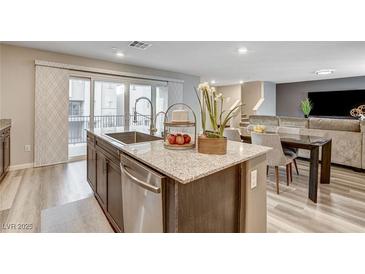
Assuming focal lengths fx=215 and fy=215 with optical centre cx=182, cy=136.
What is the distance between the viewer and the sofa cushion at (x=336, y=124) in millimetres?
3853

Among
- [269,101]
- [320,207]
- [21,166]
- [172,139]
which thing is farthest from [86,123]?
[269,101]

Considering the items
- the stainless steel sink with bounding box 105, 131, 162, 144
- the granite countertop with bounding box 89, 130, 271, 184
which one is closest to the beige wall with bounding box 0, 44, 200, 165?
the stainless steel sink with bounding box 105, 131, 162, 144

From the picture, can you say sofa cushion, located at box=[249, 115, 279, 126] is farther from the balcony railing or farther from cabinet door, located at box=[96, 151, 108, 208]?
cabinet door, located at box=[96, 151, 108, 208]

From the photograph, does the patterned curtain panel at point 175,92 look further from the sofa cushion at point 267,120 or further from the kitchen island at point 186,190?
the kitchen island at point 186,190

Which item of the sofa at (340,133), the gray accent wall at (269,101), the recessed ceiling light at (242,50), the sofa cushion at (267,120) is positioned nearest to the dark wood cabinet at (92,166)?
the sofa at (340,133)

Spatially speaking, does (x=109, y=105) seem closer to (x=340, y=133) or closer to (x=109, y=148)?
(x=109, y=148)

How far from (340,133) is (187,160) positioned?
3.94 m

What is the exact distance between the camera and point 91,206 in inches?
96.9

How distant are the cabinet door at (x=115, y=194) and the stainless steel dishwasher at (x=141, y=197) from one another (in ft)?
0.53
